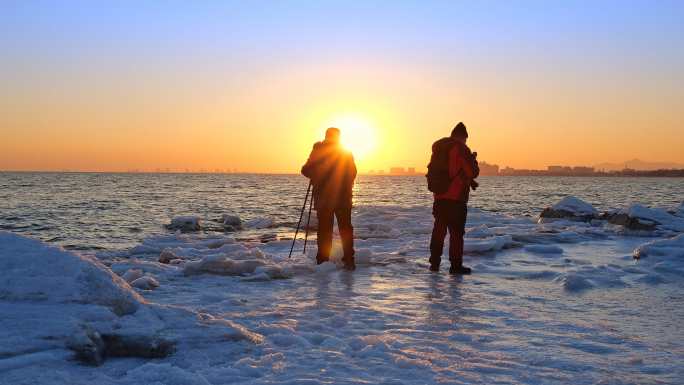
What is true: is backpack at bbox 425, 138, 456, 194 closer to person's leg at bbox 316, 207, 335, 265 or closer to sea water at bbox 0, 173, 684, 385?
sea water at bbox 0, 173, 684, 385

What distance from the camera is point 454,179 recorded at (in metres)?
7.45

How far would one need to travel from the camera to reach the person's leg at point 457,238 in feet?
24.2

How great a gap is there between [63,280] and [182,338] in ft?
3.56

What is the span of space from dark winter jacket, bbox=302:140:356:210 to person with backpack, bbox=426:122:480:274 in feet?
4.68

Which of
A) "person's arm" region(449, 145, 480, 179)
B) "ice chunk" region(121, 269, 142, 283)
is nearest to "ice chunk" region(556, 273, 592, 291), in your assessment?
"person's arm" region(449, 145, 480, 179)

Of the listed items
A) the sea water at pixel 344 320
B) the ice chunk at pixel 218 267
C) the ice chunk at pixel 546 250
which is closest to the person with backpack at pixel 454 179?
the sea water at pixel 344 320

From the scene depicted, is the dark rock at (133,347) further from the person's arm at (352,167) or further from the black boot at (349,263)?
the person's arm at (352,167)

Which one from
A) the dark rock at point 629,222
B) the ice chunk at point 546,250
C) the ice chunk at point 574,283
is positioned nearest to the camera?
the ice chunk at point 574,283

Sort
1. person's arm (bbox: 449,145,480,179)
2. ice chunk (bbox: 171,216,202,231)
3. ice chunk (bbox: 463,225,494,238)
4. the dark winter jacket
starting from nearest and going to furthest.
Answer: person's arm (bbox: 449,145,480,179) → the dark winter jacket → ice chunk (bbox: 463,225,494,238) → ice chunk (bbox: 171,216,202,231)

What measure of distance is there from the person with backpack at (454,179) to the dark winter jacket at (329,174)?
143 centimetres

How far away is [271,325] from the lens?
4.12 m

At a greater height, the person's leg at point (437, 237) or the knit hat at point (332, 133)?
the knit hat at point (332, 133)

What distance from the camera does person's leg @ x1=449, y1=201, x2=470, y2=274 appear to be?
739cm

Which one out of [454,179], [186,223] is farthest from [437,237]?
[186,223]
